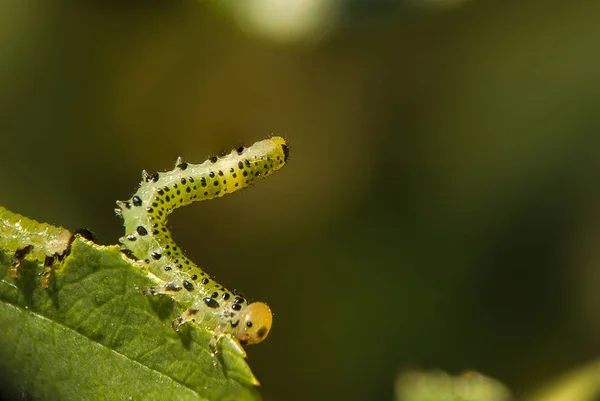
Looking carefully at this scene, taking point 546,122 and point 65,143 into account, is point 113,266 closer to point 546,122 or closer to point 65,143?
point 65,143

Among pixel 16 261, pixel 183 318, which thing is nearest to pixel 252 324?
pixel 183 318

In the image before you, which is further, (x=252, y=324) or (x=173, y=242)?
(x=173, y=242)

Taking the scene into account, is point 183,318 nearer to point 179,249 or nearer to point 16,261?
point 16,261

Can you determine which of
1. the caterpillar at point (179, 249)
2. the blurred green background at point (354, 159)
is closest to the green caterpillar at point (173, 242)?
the caterpillar at point (179, 249)

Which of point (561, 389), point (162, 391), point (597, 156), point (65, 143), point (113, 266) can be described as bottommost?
point (162, 391)

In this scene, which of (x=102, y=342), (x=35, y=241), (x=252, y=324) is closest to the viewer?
(x=102, y=342)

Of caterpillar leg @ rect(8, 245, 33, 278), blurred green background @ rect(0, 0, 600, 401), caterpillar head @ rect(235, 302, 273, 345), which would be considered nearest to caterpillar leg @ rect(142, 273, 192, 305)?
caterpillar head @ rect(235, 302, 273, 345)

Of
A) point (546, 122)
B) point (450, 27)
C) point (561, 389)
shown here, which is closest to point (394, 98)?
point (450, 27)
